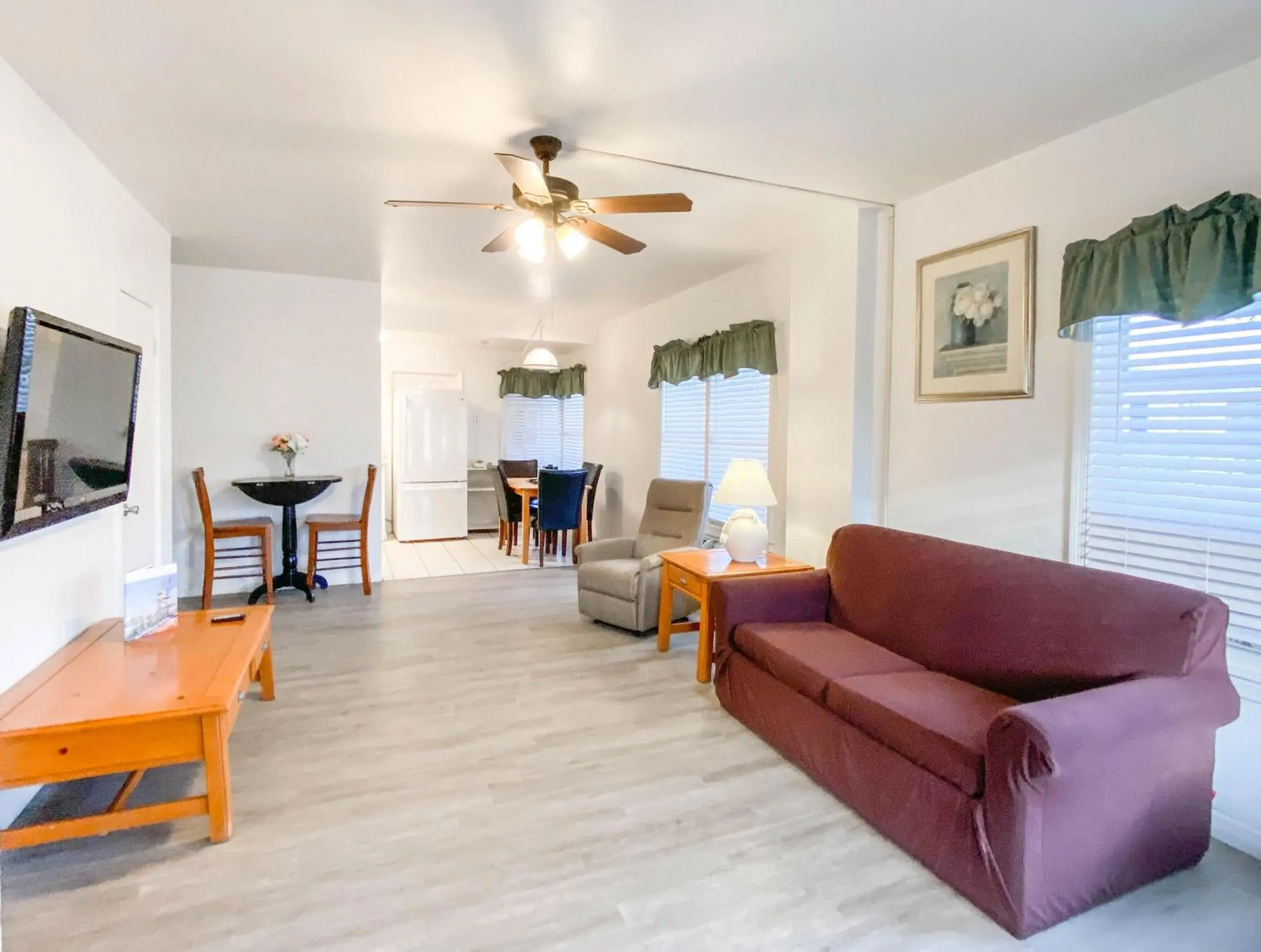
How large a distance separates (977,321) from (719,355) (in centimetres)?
209

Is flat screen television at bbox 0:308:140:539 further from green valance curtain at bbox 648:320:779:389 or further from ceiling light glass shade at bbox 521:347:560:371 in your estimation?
green valance curtain at bbox 648:320:779:389

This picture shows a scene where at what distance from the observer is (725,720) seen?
298 cm

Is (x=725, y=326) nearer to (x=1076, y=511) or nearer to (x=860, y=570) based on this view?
(x=860, y=570)

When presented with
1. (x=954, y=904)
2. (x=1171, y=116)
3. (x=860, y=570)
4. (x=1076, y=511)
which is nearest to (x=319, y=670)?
(x=860, y=570)

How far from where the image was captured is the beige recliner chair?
13.5 ft

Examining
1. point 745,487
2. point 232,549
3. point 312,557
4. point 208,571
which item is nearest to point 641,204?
point 745,487

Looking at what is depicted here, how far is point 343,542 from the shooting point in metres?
5.38

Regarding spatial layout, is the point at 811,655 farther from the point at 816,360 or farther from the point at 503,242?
the point at 503,242

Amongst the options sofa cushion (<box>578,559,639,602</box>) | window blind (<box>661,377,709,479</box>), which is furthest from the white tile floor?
sofa cushion (<box>578,559,639,602</box>)

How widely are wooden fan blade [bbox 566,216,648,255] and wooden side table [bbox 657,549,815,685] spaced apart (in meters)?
1.61

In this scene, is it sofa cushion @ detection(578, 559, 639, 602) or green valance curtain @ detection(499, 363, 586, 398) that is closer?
sofa cushion @ detection(578, 559, 639, 602)

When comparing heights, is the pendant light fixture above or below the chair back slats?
above

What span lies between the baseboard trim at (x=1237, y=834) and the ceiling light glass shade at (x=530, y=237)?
3200 mm

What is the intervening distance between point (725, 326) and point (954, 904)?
12.8ft
